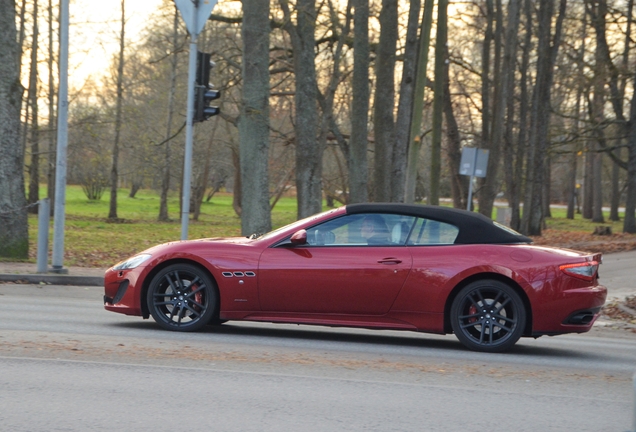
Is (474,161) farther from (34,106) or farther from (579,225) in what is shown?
(579,225)

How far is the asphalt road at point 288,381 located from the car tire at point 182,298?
0.54 feet

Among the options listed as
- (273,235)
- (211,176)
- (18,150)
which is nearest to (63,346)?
(273,235)

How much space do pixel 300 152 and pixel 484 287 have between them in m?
12.5

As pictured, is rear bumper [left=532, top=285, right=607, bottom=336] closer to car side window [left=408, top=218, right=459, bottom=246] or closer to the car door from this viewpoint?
car side window [left=408, top=218, right=459, bottom=246]

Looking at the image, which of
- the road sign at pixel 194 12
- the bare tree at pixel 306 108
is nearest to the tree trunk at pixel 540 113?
the bare tree at pixel 306 108

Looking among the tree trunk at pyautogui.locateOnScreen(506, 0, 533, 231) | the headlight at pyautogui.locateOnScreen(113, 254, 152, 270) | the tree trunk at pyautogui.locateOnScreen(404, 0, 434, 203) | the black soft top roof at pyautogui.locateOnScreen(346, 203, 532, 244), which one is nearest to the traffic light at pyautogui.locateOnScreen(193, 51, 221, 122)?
the headlight at pyautogui.locateOnScreen(113, 254, 152, 270)

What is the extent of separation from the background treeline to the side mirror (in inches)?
350

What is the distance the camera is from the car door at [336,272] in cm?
861

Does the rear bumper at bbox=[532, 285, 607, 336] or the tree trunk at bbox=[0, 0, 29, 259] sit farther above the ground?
the tree trunk at bbox=[0, 0, 29, 259]

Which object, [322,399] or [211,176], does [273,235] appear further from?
[211,176]

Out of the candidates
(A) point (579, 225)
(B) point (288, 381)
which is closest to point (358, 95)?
(B) point (288, 381)

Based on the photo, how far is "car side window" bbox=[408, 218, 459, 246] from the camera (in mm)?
8773

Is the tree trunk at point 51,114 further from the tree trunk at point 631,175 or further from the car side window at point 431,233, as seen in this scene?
the car side window at point 431,233

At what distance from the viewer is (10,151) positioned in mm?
16859
